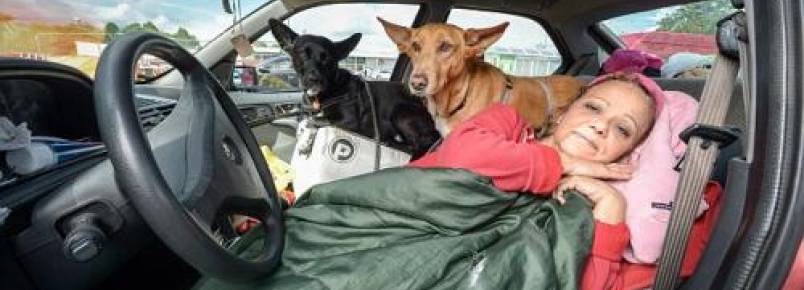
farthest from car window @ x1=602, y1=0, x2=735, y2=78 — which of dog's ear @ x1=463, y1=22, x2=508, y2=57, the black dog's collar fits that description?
the black dog's collar

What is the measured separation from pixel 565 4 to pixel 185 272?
345cm

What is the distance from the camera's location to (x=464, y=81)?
8.95 feet

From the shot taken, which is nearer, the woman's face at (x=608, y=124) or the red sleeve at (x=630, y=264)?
the red sleeve at (x=630, y=264)

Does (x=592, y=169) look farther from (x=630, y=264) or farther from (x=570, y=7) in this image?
(x=570, y=7)

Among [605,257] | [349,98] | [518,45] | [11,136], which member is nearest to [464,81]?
[349,98]

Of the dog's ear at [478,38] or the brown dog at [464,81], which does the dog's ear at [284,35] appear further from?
the dog's ear at [478,38]

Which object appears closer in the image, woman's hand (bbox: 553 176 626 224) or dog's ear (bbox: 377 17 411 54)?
woman's hand (bbox: 553 176 626 224)

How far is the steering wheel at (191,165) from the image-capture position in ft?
2.54

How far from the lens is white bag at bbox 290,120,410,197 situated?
6.91 feet

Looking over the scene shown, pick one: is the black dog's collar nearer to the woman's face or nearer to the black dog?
the black dog

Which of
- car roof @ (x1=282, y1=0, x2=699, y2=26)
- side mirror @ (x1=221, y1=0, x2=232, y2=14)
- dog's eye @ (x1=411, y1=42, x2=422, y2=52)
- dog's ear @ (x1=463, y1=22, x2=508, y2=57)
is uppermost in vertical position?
car roof @ (x1=282, y1=0, x2=699, y2=26)

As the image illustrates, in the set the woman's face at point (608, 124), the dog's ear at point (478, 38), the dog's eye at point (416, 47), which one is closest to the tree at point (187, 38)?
the dog's eye at point (416, 47)

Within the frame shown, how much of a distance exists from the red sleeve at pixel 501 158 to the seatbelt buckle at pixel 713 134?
273mm

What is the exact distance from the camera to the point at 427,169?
107cm
